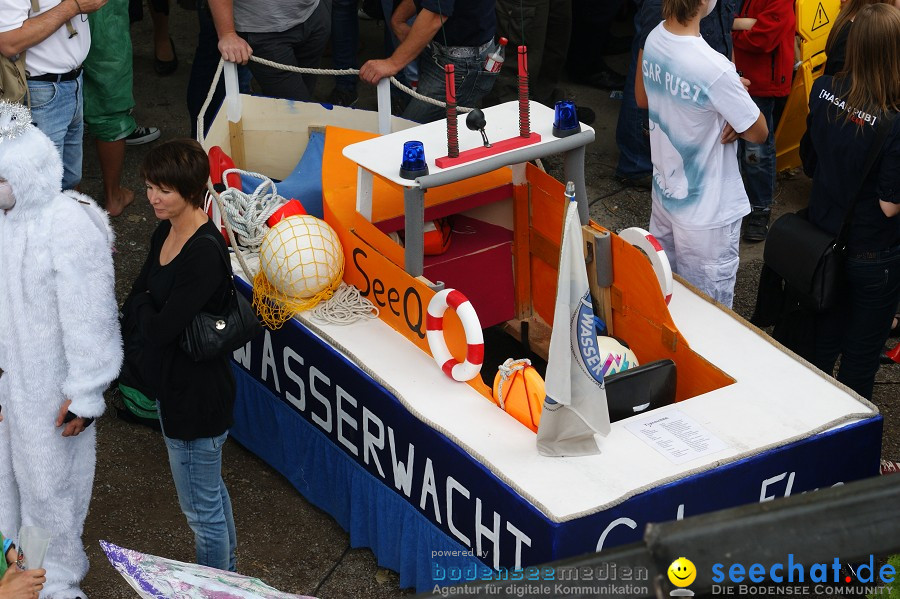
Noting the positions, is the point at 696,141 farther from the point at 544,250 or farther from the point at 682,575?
the point at 682,575

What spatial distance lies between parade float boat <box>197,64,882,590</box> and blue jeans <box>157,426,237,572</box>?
588 mm

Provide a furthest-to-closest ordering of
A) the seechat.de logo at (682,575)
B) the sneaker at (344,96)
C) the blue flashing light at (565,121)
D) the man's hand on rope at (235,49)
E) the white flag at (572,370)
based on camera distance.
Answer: the sneaker at (344,96) < the man's hand on rope at (235,49) < the blue flashing light at (565,121) < the white flag at (572,370) < the seechat.de logo at (682,575)

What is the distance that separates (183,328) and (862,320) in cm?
262

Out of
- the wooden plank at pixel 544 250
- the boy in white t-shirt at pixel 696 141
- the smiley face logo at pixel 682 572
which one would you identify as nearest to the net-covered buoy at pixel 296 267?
the wooden plank at pixel 544 250

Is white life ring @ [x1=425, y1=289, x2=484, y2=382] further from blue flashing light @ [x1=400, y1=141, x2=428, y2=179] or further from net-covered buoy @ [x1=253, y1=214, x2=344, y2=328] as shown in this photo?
net-covered buoy @ [x1=253, y1=214, x2=344, y2=328]

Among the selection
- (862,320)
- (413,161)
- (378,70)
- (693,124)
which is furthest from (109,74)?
(862,320)

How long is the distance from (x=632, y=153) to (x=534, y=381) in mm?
3396

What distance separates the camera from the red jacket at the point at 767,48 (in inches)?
226

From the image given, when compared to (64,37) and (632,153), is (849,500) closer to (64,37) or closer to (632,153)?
(64,37)

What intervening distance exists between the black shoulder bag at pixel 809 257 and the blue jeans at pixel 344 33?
362 centimetres

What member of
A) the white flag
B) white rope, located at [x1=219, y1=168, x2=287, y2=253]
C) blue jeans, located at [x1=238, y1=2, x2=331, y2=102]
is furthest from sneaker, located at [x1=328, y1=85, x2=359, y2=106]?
the white flag

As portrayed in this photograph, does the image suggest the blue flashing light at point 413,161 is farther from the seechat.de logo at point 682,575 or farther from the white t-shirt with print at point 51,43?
the seechat.de logo at point 682,575

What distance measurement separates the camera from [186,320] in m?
3.22

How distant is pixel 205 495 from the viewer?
360 cm
